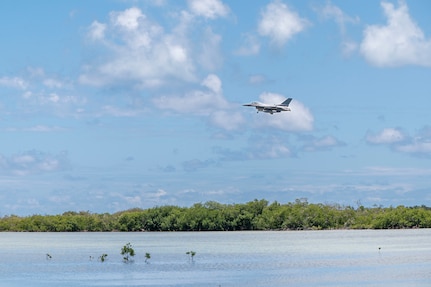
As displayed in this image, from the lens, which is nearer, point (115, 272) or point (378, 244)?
point (115, 272)

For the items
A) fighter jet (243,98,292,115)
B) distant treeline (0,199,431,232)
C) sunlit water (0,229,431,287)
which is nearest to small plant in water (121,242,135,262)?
sunlit water (0,229,431,287)

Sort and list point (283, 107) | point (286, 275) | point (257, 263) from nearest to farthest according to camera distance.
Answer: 1. point (286, 275)
2. point (257, 263)
3. point (283, 107)

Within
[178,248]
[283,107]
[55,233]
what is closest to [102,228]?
[55,233]

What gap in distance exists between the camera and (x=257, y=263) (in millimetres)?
53844

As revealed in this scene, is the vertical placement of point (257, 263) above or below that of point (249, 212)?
below

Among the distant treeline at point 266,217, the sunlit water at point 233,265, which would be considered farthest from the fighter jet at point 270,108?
the distant treeline at point 266,217

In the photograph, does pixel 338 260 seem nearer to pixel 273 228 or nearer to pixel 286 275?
pixel 286 275

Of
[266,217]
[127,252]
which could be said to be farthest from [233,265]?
[266,217]

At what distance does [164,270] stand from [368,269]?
433 inches

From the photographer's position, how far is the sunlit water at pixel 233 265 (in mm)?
42750

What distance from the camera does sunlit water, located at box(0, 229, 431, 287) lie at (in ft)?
140

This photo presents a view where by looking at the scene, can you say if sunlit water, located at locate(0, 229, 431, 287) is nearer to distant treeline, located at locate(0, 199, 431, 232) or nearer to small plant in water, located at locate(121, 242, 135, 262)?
small plant in water, located at locate(121, 242, 135, 262)

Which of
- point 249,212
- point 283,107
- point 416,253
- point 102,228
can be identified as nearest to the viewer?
point 416,253

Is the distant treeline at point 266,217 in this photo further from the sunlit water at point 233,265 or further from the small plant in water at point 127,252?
the small plant in water at point 127,252
